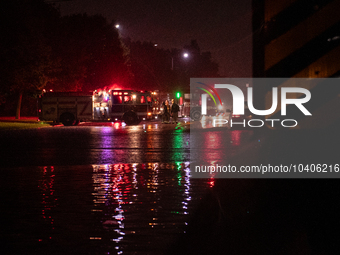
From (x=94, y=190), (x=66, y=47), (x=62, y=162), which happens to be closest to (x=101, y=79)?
(x=66, y=47)

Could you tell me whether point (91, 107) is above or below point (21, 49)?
below

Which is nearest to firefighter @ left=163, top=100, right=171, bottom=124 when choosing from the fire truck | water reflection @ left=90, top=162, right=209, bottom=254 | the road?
the fire truck

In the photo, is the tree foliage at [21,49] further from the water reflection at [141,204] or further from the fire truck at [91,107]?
the water reflection at [141,204]

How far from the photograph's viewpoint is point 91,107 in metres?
35.5

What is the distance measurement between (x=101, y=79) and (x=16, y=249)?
60.5m

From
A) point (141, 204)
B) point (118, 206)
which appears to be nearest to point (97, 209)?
point (118, 206)

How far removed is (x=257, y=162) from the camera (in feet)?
42.1

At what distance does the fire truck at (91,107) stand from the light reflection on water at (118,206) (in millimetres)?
23989

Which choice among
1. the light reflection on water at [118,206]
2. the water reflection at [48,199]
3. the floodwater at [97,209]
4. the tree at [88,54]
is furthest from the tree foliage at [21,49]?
the water reflection at [48,199]

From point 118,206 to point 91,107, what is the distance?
28804mm

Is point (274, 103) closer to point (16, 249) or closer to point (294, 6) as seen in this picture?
point (294, 6)

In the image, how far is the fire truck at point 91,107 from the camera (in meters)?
35.5

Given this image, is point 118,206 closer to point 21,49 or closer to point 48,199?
point 48,199

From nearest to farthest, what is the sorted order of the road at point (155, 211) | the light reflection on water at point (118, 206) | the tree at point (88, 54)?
the road at point (155, 211) → the light reflection on water at point (118, 206) → the tree at point (88, 54)
